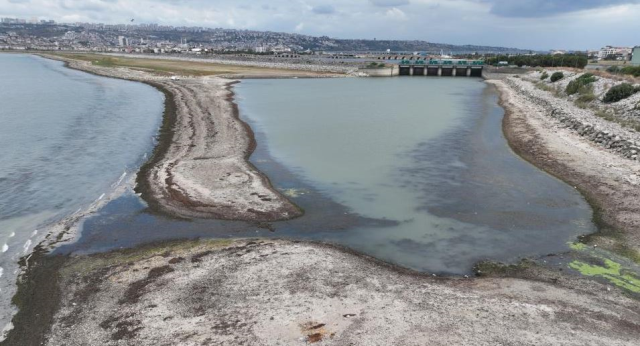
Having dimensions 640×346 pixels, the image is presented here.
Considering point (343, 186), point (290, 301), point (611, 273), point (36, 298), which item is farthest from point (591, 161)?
point (36, 298)

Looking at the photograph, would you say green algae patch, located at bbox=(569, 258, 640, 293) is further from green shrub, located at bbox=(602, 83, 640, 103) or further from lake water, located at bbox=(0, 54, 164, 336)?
green shrub, located at bbox=(602, 83, 640, 103)

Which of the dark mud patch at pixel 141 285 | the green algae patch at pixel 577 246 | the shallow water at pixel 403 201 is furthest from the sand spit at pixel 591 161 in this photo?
the dark mud patch at pixel 141 285

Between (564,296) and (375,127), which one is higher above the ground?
(375,127)

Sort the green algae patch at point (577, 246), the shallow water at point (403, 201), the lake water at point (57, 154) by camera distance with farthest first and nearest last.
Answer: the lake water at point (57, 154) → the shallow water at point (403, 201) → the green algae patch at point (577, 246)

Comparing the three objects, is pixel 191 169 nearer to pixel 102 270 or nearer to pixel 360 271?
pixel 102 270

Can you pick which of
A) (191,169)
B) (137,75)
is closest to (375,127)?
(191,169)

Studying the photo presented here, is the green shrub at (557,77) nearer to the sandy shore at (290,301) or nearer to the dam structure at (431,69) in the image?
the dam structure at (431,69)
